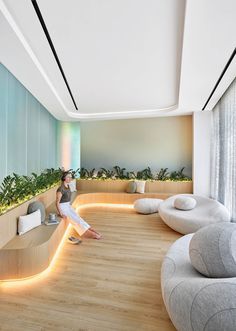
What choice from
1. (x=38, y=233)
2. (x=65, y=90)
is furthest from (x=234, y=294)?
(x=65, y=90)

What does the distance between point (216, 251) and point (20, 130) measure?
465cm

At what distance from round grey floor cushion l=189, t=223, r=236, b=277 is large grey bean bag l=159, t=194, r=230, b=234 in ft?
7.03

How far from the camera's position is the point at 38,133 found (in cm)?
558

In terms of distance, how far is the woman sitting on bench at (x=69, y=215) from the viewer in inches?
150

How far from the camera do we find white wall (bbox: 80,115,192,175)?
704cm

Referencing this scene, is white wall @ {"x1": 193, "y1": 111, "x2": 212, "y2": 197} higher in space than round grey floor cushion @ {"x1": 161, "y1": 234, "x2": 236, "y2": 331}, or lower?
higher

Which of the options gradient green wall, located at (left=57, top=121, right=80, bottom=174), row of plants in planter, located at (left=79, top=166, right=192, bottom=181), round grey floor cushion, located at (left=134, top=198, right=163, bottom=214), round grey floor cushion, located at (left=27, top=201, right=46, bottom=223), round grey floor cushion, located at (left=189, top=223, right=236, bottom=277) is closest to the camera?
round grey floor cushion, located at (left=189, top=223, right=236, bottom=277)

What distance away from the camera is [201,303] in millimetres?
1286

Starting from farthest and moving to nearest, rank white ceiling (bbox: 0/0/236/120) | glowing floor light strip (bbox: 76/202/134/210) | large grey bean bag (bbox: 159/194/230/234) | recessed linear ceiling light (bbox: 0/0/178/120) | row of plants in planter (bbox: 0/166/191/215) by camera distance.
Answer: glowing floor light strip (bbox: 76/202/134/210) → large grey bean bag (bbox: 159/194/230/234) → row of plants in planter (bbox: 0/166/191/215) → recessed linear ceiling light (bbox: 0/0/178/120) → white ceiling (bbox: 0/0/236/120)

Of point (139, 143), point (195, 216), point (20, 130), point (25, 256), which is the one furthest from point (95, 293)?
point (139, 143)

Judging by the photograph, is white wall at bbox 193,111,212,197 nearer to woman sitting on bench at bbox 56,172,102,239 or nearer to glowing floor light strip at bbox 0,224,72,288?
woman sitting on bench at bbox 56,172,102,239

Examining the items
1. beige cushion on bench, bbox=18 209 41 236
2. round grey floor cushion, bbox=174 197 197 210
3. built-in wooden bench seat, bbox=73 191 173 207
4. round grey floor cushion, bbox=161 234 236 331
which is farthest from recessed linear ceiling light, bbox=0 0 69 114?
round grey floor cushion, bbox=174 197 197 210

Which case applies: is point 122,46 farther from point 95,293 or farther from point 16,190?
point 95,293

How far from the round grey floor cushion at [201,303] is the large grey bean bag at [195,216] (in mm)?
2115
